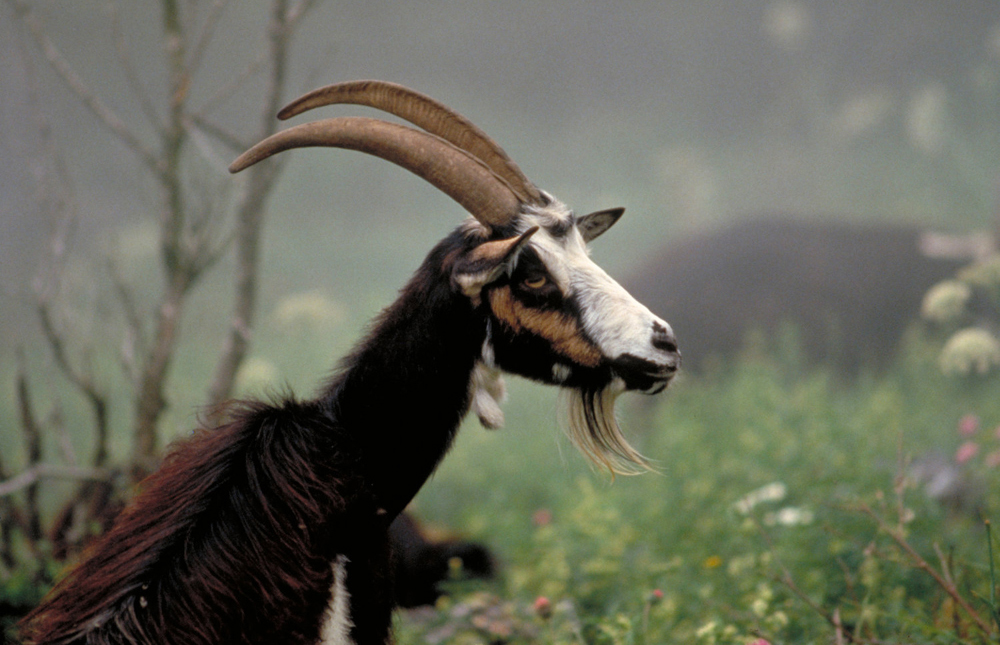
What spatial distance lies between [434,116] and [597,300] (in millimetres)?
699

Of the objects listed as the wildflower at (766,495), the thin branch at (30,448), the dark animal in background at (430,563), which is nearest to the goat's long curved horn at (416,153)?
the wildflower at (766,495)

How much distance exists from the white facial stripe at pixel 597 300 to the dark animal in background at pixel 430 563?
2146mm

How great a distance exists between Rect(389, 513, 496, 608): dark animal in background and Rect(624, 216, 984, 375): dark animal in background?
12.6ft

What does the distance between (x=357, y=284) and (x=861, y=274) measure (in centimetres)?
816

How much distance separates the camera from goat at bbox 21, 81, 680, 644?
171 centimetres

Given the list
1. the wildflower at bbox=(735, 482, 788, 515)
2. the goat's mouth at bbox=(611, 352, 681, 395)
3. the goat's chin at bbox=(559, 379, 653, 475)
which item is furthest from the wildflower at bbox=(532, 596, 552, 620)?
the wildflower at bbox=(735, 482, 788, 515)

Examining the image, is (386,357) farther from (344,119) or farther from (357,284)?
(357,284)

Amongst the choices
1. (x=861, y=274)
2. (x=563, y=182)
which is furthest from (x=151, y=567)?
(x=563, y=182)

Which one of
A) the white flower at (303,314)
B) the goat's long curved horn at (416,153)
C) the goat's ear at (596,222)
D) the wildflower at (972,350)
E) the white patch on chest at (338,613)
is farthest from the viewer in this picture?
the white flower at (303,314)

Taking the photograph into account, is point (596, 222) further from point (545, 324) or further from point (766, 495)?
point (766, 495)

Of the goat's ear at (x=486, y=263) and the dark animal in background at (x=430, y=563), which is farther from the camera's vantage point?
the dark animal in background at (x=430, y=563)

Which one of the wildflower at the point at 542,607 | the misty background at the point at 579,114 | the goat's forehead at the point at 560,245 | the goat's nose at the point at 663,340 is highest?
the misty background at the point at 579,114

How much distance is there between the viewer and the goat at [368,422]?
1.71m

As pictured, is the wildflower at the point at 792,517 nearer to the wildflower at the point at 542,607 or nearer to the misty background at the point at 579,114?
the wildflower at the point at 542,607
